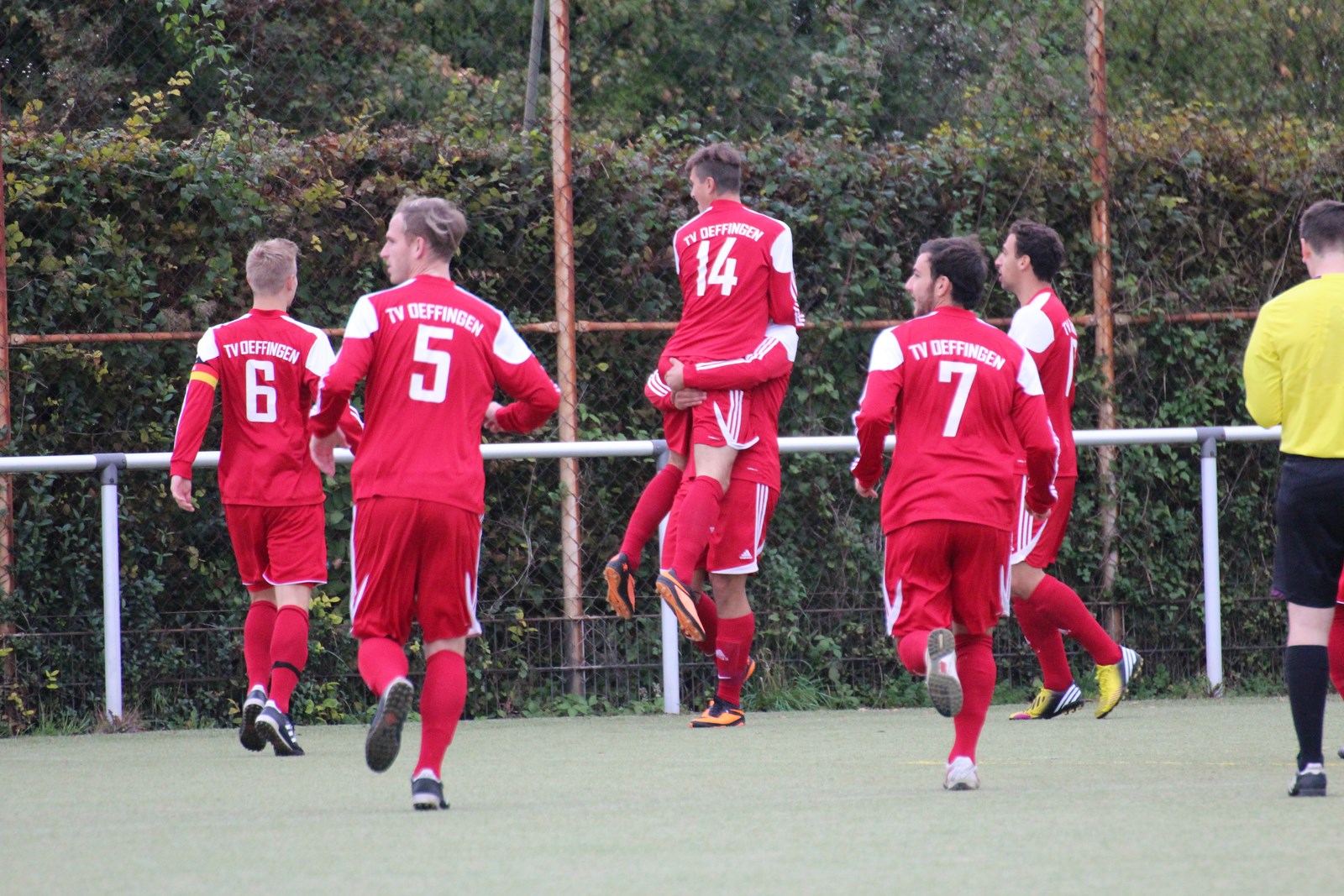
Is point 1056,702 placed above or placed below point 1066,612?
below

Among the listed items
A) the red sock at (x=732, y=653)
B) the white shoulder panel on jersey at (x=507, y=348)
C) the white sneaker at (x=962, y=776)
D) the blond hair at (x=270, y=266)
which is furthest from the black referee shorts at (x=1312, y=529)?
the blond hair at (x=270, y=266)

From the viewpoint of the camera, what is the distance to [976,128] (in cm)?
947

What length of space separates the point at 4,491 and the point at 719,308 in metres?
3.50

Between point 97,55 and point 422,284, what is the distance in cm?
560

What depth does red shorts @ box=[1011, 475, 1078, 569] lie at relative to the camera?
730 centimetres

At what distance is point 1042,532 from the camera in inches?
292

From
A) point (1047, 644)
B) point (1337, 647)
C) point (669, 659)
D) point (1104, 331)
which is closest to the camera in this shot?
point (1337, 647)

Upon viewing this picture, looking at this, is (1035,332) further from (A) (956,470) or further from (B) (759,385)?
(A) (956,470)

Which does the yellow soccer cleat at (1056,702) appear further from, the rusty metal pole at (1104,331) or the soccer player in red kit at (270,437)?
the soccer player in red kit at (270,437)

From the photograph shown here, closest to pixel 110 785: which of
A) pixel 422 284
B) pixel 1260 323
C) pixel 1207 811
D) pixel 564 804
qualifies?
pixel 564 804

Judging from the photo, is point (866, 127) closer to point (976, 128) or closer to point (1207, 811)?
point (976, 128)

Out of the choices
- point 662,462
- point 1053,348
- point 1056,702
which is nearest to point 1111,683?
point 1056,702

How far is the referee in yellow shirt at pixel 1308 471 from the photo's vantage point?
4906mm

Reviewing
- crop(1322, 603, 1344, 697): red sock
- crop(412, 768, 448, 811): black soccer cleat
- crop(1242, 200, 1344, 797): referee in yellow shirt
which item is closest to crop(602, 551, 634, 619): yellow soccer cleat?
crop(412, 768, 448, 811): black soccer cleat
